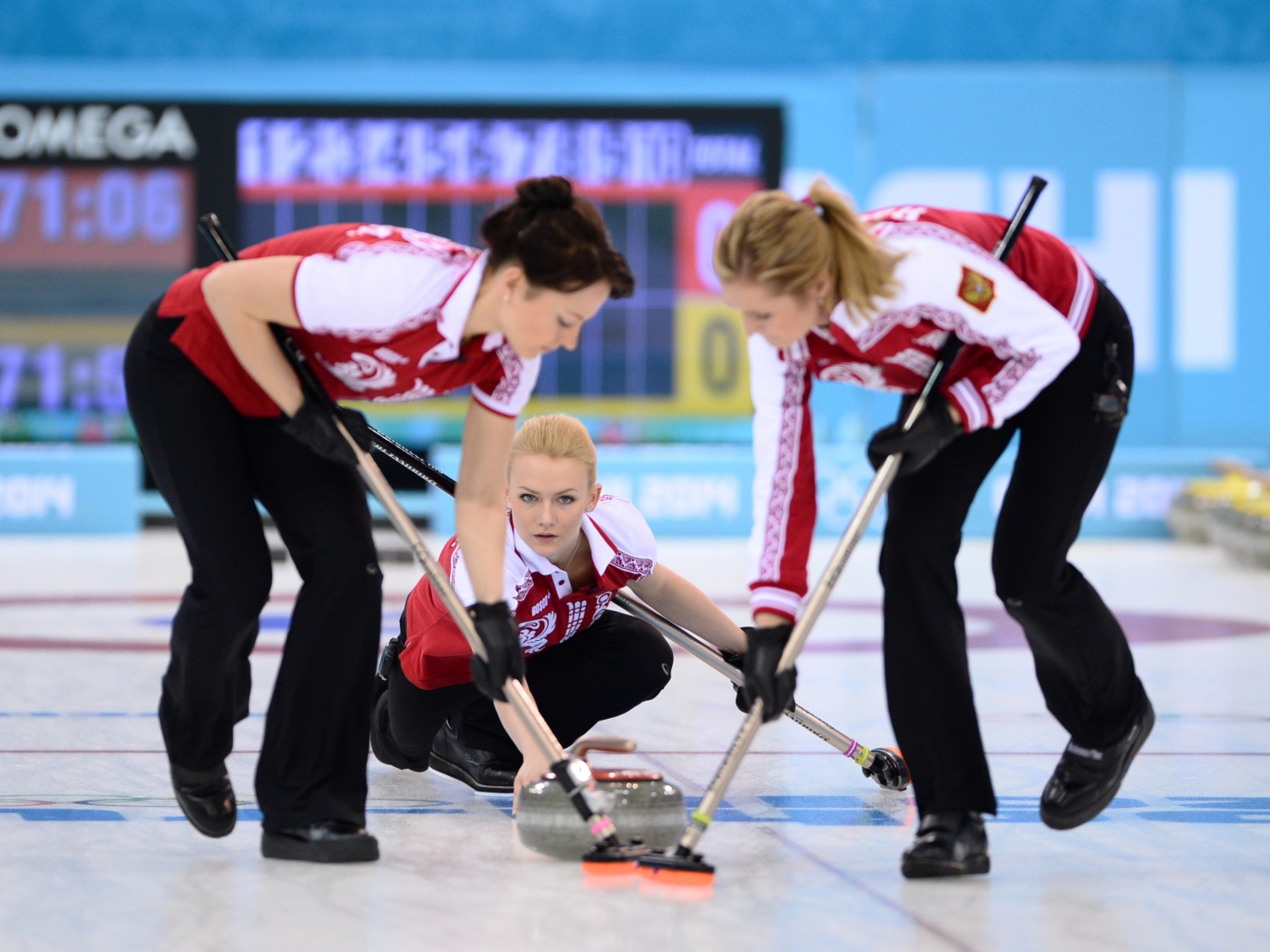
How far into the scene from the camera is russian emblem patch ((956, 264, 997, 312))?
229 cm

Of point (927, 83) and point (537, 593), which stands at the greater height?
point (927, 83)

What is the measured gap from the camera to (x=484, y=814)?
110 inches

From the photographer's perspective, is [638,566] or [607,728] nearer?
[638,566]

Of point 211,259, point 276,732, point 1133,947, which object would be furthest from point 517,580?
point 211,259

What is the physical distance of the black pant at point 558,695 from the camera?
303cm

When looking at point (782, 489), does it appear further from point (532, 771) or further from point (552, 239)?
point (532, 771)

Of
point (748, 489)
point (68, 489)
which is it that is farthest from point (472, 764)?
point (68, 489)

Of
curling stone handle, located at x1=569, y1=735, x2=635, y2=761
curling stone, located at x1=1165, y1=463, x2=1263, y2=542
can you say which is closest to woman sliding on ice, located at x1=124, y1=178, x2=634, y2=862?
curling stone handle, located at x1=569, y1=735, x2=635, y2=761

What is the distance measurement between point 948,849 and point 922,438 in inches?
24.8

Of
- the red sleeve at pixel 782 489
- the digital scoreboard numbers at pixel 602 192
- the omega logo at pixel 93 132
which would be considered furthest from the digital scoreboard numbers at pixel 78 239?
the red sleeve at pixel 782 489

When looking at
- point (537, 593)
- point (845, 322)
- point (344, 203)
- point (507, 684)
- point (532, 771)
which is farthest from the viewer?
point (344, 203)

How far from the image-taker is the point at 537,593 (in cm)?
300

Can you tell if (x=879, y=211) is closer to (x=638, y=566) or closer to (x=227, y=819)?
(x=638, y=566)

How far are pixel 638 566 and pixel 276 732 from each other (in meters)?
0.84
